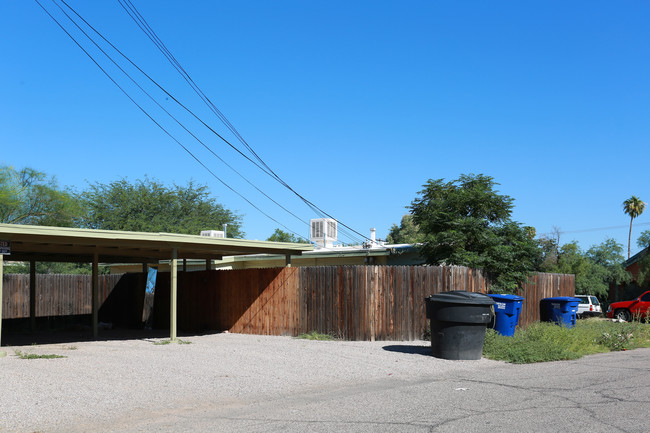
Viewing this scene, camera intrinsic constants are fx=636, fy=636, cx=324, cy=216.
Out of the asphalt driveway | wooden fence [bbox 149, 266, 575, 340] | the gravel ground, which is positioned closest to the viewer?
the asphalt driveway

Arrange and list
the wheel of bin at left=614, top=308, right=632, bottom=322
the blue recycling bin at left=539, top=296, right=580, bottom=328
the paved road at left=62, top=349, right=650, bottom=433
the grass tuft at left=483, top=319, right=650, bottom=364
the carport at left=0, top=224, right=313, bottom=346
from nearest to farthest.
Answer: the paved road at left=62, top=349, right=650, bottom=433 < the grass tuft at left=483, top=319, right=650, bottom=364 < the carport at left=0, top=224, right=313, bottom=346 < the blue recycling bin at left=539, top=296, right=580, bottom=328 < the wheel of bin at left=614, top=308, right=632, bottom=322

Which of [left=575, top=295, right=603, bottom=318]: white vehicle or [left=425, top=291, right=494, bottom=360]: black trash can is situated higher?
[left=425, top=291, right=494, bottom=360]: black trash can

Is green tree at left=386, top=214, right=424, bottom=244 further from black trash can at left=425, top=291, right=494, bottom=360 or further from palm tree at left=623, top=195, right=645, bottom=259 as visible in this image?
black trash can at left=425, top=291, right=494, bottom=360

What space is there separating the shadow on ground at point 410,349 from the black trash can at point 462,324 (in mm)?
970

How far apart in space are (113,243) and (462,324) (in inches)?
372

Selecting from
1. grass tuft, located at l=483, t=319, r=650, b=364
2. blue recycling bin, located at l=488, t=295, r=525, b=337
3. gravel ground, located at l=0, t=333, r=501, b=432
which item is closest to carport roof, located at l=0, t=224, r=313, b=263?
gravel ground, located at l=0, t=333, r=501, b=432

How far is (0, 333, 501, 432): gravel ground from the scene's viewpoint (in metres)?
8.54

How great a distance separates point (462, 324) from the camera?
1312 centimetres

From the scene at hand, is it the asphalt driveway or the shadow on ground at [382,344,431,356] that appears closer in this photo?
the asphalt driveway

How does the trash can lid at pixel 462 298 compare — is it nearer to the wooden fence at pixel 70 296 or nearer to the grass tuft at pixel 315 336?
the grass tuft at pixel 315 336

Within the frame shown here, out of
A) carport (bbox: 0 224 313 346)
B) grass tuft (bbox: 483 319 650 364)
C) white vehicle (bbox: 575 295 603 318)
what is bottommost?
white vehicle (bbox: 575 295 603 318)

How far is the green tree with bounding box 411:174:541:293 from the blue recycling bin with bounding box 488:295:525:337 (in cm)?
305

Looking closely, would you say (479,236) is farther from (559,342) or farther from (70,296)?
(70,296)

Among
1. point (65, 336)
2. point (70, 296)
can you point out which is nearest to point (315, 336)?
point (65, 336)
